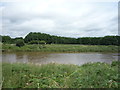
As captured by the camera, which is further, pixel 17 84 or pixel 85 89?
pixel 17 84

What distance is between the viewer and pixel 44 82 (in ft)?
8.82

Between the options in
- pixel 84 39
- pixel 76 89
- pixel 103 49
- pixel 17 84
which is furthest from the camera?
pixel 84 39

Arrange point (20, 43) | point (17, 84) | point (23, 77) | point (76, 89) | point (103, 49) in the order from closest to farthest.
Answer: point (76, 89) < point (17, 84) < point (23, 77) < point (20, 43) < point (103, 49)

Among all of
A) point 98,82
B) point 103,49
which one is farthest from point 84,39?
point 98,82

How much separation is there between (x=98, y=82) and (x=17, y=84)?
Answer: 86.5 inches

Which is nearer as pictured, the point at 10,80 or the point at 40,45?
the point at 10,80

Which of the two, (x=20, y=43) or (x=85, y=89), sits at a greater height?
(x=20, y=43)

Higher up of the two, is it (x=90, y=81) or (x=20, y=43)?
(x=20, y=43)

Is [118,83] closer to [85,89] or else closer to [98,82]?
[98,82]

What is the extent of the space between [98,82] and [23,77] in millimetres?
2165

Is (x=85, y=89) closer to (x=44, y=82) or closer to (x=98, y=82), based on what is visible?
(x=98, y=82)

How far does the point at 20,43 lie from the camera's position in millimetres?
17469

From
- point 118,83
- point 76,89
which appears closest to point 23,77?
point 76,89

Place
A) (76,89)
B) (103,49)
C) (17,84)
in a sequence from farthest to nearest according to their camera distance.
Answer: (103,49), (17,84), (76,89)
